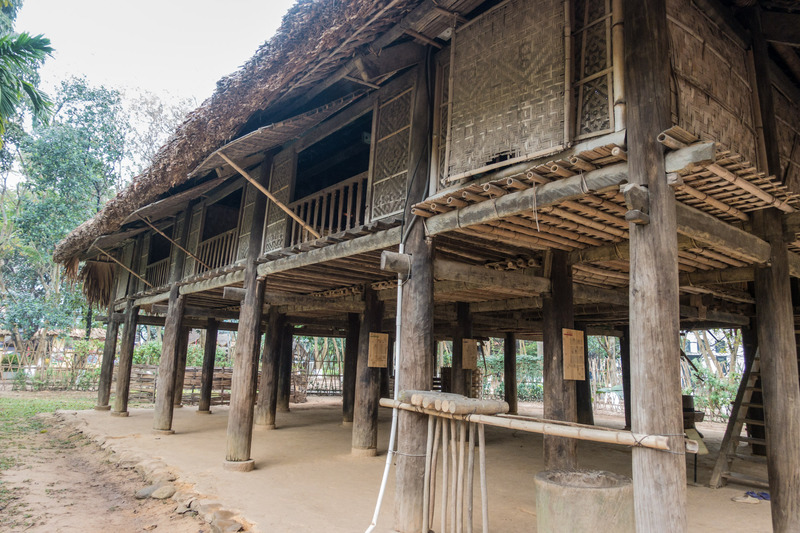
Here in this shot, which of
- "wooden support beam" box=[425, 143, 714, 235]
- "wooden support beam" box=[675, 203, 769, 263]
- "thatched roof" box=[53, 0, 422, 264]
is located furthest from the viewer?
"thatched roof" box=[53, 0, 422, 264]

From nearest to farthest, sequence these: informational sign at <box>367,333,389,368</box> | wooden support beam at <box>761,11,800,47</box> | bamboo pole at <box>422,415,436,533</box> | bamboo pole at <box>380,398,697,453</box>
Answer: bamboo pole at <box>380,398,697,453</box>
bamboo pole at <box>422,415,436,533</box>
wooden support beam at <box>761,11,800,47</box>
informational sign at <box>367,333,389,368</box>

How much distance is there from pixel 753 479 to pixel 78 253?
47.8ft

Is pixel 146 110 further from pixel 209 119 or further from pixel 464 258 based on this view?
pixel 464 258

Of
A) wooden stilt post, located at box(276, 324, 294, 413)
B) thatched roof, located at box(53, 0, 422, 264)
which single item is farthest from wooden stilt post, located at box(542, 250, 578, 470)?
wooden stilt post, located at box(276, 324, 294, 413)

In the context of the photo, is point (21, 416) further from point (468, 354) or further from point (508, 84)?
point (508, 84)

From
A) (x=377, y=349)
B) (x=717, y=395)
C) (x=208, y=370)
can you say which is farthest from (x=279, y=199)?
(x=717, y=395)

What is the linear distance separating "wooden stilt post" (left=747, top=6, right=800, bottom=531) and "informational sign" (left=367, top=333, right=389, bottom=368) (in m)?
5.26

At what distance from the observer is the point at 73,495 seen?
659cm

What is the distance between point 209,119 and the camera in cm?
636

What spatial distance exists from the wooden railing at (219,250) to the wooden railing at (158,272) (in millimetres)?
2101

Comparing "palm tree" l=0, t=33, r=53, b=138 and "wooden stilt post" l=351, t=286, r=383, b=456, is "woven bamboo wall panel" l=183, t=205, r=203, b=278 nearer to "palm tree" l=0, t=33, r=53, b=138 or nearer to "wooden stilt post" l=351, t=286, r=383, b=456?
"palm tree" l=0, t=33, r=53, b=138

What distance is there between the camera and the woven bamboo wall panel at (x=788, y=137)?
5.46 m

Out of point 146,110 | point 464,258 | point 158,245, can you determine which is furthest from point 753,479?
point 146,110

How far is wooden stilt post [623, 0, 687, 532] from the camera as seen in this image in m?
2.92
